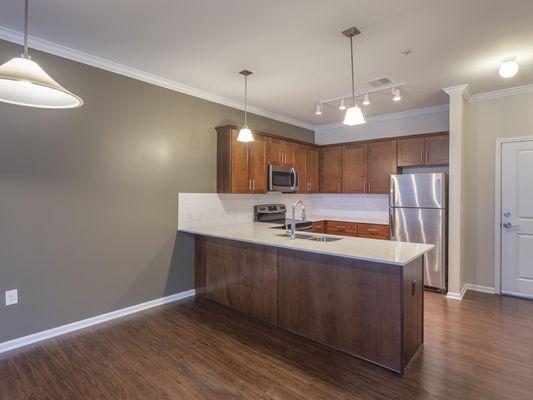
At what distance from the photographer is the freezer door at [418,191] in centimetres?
402

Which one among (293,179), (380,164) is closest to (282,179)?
(293,179)

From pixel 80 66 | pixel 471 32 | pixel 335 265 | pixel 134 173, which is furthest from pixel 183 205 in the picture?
pixel 471 32

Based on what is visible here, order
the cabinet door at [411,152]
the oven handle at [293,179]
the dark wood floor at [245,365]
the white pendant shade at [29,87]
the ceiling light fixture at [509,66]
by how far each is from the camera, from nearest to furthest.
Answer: the white pendant shade at [29,87] < the dark wood floor at [245,365] < the ceiling light fixture at [509,66] < the cabinet door at [411,152] < the oven handle at [293,179]

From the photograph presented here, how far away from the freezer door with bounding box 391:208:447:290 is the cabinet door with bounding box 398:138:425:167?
818 mm

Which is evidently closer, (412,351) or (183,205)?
(412,351)

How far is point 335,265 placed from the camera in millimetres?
2527

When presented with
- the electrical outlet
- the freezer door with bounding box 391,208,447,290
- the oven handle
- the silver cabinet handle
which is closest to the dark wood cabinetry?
the oven handle

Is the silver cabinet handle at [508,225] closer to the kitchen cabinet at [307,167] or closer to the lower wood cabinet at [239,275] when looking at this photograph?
the kitchen cabinet at [307,167]

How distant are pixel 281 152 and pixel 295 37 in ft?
7.66

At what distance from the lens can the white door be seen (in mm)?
3846

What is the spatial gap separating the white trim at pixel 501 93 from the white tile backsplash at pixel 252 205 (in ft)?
6.45

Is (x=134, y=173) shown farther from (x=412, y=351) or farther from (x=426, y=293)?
(x=426, y=293)

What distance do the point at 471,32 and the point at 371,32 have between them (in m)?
0.84

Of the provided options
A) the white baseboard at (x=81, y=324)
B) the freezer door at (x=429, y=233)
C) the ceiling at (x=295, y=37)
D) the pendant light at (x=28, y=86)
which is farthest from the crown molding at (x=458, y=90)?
the white baseboard at (x=81, y=324)
